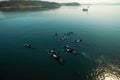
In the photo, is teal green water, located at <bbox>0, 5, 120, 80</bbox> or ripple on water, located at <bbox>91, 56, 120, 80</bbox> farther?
teal green water, located at <bbox>0, 5, 120, 80</bbox>

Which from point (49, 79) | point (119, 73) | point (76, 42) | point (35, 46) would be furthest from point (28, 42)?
point (119, 73)

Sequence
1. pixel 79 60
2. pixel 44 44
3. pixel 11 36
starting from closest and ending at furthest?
1. pixel 79 60
2. pixel 44 44
3. pixel 11 36

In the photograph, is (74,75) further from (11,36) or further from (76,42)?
(11,36)

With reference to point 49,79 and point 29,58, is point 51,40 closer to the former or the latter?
point 29,58

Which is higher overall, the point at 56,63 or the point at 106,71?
the point at 56,63

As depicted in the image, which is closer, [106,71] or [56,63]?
[106,71]

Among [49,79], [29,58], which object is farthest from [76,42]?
[49,79]

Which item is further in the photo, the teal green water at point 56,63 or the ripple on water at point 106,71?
the teal green water at point 56,63

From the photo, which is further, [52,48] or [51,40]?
[51,40]

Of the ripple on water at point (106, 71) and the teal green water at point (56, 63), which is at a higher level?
the teal green water at point (56, 63)

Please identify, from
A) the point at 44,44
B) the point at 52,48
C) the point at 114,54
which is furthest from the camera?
the point at 44,44

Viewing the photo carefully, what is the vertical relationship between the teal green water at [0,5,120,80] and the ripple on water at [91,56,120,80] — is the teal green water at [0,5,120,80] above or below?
above
